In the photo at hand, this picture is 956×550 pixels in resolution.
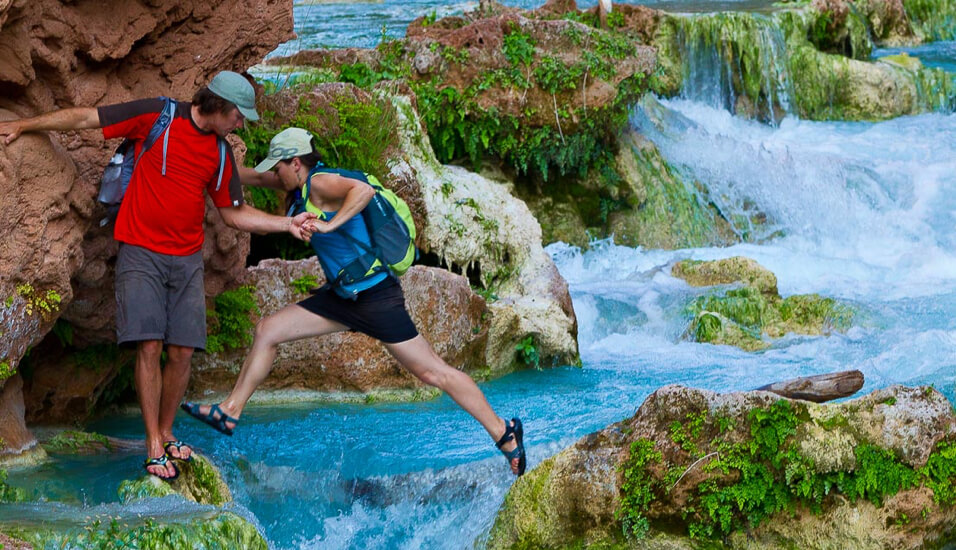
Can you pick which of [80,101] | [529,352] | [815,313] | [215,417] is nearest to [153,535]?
[215,417]

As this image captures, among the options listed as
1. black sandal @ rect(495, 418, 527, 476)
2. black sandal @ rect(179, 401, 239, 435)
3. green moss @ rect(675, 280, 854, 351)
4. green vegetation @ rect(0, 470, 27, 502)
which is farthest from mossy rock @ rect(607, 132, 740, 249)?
green vegetation @ rect(0, 470, 27, 502)

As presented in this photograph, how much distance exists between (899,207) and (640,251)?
3.77 metres

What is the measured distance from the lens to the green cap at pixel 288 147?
6.36m

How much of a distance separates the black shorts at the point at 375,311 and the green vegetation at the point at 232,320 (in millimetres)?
2080

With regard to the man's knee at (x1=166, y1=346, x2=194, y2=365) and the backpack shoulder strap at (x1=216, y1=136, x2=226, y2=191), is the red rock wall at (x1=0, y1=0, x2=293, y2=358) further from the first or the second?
the backpack shoulder strap at (x1=216, y1=136, x2=226, y2=191)

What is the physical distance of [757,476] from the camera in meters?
5.75

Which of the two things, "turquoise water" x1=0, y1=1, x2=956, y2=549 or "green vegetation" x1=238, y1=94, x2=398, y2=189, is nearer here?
"turquoise water" x1=0, y1=1, x2=956, y2=549

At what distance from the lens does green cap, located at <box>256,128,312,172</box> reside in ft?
20.9

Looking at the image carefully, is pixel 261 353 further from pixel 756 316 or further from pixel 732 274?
pixel 732 274

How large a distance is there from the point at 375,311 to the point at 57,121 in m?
1.95

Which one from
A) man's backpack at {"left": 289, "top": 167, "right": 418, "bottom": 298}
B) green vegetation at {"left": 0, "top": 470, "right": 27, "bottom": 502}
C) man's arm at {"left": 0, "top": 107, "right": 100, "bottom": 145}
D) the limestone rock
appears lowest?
the limestone rock

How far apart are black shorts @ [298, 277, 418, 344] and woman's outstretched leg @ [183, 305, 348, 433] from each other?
0.24ft

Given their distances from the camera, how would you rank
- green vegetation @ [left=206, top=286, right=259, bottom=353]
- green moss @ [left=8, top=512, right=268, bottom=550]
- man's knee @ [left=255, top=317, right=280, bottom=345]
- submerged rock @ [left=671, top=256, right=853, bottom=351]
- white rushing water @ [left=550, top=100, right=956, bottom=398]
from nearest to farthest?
green moss @ [left=8, top=512, right=268, bottom=550]
man's knee @ [left=255, top=317, right=280, bottom=345]
green vegetation @ [left=206, top=286, right=259, bottom=353]
white rushing water @ [left=550, top=100, right=956, bottom=398]
submerged rock @ [left=671, top=256, right=853, bottom=351]

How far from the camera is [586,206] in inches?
575
